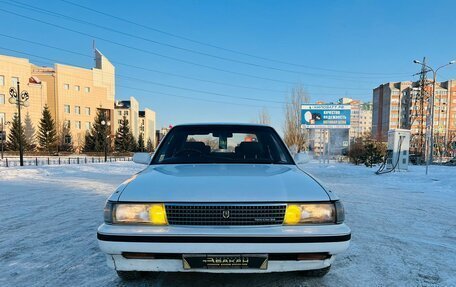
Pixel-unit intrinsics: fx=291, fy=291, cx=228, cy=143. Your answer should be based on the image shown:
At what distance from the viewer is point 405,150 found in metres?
17.2

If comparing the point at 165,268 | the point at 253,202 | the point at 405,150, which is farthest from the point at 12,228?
the point at 405,150

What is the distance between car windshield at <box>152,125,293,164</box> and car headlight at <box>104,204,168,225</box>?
3.79 ft

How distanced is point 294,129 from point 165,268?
38.1 metres

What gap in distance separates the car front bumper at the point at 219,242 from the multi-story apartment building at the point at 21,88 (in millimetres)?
55322

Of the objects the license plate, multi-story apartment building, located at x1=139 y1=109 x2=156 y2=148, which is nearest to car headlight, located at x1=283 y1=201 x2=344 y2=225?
the license plate

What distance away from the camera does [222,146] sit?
4.38 m

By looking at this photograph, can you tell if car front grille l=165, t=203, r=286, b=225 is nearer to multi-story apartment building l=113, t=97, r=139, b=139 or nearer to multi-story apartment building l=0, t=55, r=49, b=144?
A: multi-story apartment building l=0, t=55, r=49, b=144

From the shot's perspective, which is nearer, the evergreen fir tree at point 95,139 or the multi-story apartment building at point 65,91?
the multi-story apartment building at point 65,91

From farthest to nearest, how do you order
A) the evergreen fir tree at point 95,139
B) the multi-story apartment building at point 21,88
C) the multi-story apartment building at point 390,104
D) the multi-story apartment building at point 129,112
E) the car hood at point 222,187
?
the multi-story apartment building at point 390,104 < the multi-story apartment building at point 129,112 < the evergreen fir tree at point 95,139 < the multi-story apartment building at point 21,88 < the car hood at point 222,187

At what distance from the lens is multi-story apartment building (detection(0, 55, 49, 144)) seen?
50.4 m

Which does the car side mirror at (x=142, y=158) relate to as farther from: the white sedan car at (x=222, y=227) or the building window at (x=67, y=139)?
the building window at (x=67, y=139)

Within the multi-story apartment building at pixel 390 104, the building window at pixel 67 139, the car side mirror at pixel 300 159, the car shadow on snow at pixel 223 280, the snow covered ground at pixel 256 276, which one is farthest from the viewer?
the multi-story apartment building at pixel 390 104

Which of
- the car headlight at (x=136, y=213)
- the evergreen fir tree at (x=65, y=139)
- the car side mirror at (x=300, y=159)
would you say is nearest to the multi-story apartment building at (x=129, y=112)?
the evergreen fir tree at (x=65, y=139)

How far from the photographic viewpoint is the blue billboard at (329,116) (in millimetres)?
26984
